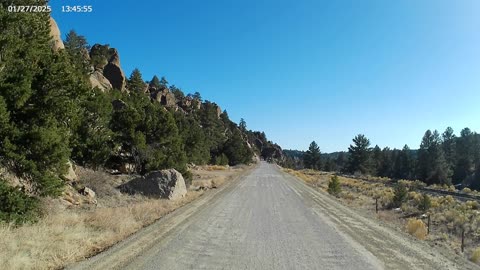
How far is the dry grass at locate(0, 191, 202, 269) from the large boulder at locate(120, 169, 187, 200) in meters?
7.56

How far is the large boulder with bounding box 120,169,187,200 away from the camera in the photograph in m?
22.4

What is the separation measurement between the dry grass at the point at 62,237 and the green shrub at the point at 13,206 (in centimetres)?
42

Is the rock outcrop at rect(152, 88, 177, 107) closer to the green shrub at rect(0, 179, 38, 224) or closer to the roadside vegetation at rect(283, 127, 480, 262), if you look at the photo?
the roadside vegetation at rect(283, 127, 480, 262)

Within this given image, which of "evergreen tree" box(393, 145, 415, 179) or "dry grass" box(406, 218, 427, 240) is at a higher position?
"evergreen tree" box(393, 145, 415, 179)

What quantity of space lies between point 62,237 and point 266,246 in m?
4.94

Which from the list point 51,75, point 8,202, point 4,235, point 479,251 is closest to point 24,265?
point 4,235

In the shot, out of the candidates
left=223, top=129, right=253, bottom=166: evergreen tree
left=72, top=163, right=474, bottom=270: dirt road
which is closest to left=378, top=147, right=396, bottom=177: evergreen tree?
left=223, top=129, right=253, bottom=166: evergreen tree

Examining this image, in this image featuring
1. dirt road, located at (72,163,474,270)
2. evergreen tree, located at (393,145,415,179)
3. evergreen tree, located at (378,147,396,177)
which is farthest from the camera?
evergreen tree, located at (378,147,396,177)

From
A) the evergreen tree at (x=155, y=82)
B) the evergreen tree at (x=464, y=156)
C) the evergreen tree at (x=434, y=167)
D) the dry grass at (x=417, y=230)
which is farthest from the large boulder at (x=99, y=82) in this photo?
the evergreen tree at (x=464, y=156)

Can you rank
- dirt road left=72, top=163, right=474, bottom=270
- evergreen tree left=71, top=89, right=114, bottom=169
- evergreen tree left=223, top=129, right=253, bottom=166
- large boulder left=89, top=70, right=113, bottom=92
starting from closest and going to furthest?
dirt road left=72, top=163, right=474, bottom=270 < evergreen tree left=71, top=89, right=114, bottom=169 < large boulder left=89, top=70, right=113, bottom=92 < evergreen tree left=223, top=129, right=253, bottom=166

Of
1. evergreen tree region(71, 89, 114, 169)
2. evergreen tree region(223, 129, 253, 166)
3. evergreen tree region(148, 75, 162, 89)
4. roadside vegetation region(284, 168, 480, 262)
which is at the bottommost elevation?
roadside vegetation region(284, 168, 480, 262)

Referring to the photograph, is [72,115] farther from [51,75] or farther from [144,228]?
[144,228]

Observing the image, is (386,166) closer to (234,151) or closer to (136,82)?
(234,151)

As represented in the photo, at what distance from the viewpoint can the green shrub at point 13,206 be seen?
10673 mm
